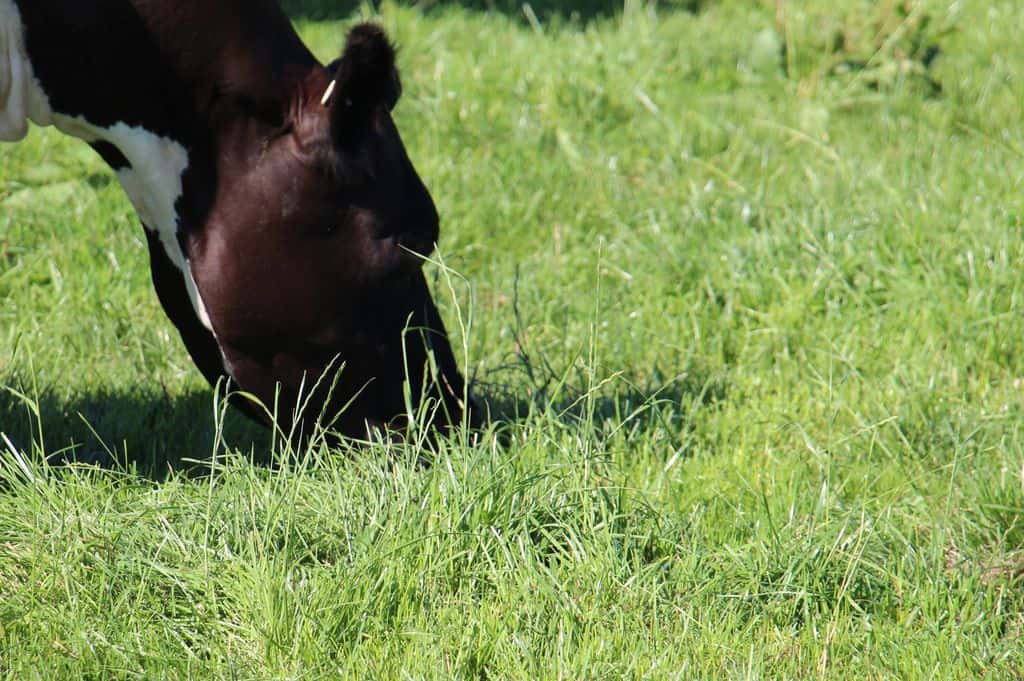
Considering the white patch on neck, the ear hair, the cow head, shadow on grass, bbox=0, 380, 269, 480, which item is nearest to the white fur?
the white patch on neck

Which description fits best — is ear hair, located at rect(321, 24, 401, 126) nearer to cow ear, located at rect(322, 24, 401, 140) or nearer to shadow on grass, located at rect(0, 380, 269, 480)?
→ cow ear, located at rect(322, 24, 401, 140)

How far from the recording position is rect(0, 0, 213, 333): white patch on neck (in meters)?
3.02

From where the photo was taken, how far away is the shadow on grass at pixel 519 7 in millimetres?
7559

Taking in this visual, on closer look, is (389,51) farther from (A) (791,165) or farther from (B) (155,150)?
(A) (791,165)

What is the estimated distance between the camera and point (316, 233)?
3.17 metres

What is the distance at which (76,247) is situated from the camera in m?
4.84

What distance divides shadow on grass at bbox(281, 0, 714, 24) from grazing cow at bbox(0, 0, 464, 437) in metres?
4.09

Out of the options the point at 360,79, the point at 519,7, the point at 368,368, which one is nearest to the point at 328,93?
the point at 360,79

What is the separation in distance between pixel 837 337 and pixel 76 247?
257 cm

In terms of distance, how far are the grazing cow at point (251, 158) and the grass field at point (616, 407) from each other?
243 millimetres

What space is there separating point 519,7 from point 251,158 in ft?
17.3

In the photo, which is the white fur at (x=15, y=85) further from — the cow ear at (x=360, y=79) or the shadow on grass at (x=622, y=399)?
the shadow on grass at (x=622, y=399)

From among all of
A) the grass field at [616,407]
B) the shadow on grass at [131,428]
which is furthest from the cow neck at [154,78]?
the shadow on grass at [131,428]

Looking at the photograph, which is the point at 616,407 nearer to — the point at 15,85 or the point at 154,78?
the point at 154,78
